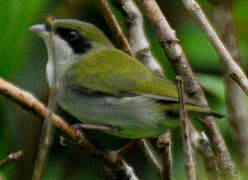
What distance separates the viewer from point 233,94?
2672mm

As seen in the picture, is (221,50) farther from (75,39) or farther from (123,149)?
(75,39)

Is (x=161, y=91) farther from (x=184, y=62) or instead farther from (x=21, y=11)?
(x=21, y=11)

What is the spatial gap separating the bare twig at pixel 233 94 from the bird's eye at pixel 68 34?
3.00ft

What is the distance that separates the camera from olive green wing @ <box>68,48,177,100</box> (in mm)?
3268

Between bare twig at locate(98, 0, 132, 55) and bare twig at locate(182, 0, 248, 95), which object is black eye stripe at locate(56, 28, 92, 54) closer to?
bare twig at locate(98, 0, 132, 55)

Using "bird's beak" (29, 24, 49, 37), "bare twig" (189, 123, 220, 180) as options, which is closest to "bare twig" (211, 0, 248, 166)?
"bare twig" (189, 123, 220, 180)

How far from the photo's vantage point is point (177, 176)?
11.9ft

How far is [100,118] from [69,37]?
56 centimetres

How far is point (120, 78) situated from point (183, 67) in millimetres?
555

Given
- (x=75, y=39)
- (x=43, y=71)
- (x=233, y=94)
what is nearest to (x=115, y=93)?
(x=75, y=39)

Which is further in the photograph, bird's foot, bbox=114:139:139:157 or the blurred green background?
the blurred green background

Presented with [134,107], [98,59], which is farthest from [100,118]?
[98,59]

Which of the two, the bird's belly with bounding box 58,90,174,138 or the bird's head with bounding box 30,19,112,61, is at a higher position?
the bird's head with bounding box 30,19,112,61

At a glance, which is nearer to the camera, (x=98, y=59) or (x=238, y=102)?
(x=238, y=102)
